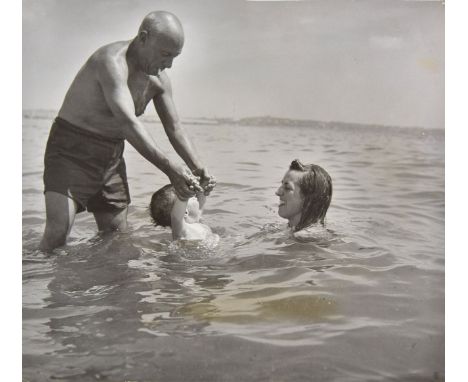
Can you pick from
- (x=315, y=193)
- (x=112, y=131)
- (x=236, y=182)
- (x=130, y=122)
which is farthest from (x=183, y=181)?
(x=315, y=193)

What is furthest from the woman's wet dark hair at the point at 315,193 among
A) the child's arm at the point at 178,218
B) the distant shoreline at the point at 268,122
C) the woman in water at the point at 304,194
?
the child's arm at the point at 178,218

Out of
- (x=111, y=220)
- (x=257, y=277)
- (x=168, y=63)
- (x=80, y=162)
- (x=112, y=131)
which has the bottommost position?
(x=257, y=277)

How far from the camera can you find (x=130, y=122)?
248 cm

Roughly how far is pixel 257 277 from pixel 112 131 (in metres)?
0.97

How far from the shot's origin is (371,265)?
101 inches

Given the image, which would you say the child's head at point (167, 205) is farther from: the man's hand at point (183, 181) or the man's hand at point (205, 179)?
the man's hand at point (183, 181)

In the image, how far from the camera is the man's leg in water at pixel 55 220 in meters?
2.69

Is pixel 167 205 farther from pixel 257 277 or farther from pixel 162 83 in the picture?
pixel 257 277

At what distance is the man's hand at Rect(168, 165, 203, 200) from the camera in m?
2.50

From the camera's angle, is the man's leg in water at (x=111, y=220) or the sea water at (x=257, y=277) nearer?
the sea water at (x=257, y=277)

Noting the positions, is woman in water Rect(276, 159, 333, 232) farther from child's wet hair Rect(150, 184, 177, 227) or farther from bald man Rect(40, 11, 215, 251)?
child's wet hair Rect(150, 184, 177, 227)

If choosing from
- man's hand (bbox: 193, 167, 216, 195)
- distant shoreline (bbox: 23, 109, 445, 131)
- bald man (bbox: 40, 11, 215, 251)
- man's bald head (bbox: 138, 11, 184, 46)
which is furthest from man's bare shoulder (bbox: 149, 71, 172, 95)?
man's hand (bbox: 193, 167, 216, 195)
